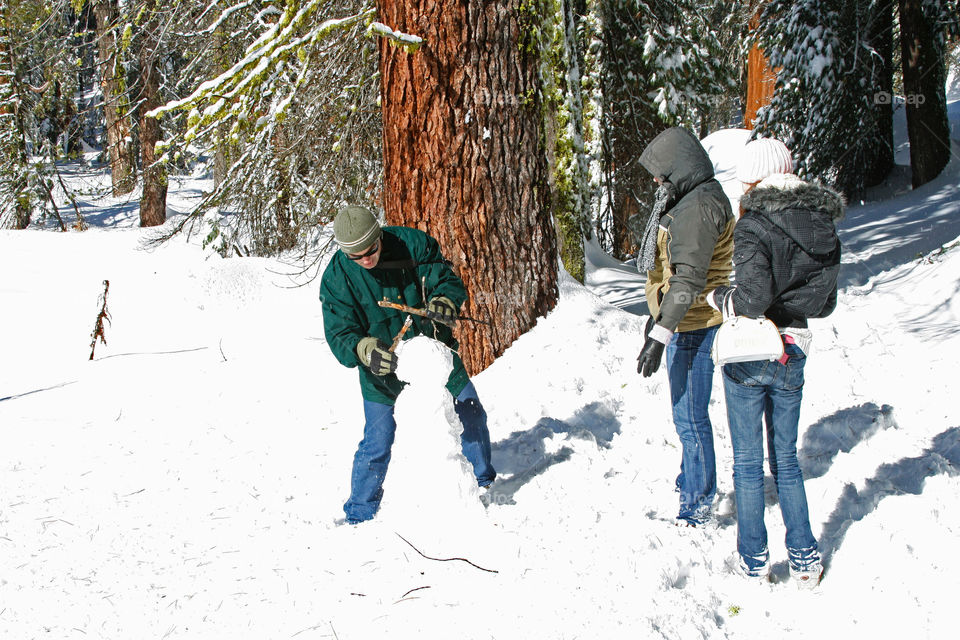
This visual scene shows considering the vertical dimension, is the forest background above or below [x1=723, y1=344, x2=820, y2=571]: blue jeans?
above

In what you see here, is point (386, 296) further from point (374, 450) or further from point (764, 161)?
point (764, 161)

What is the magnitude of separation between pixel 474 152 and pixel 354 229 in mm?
1987

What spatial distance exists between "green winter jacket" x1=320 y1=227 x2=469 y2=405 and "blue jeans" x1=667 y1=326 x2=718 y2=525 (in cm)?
114

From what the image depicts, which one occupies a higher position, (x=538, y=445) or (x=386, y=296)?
(x=386, y=296)

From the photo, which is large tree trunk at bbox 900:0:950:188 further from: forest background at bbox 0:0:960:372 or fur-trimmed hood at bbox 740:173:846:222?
fur-trimmed hood at bbox 740:173:846:222

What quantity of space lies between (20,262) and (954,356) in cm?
1015

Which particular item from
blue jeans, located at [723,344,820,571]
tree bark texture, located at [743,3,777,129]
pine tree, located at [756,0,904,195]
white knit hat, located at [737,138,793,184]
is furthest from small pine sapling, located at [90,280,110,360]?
tree bark texture, located at [743,3,777,129]

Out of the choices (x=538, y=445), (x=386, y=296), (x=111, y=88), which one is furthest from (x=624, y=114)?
(x=111, y=88)

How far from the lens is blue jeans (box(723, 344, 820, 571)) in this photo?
289 cm

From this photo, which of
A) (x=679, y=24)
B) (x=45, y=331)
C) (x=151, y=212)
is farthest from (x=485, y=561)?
(x=151, y=212)

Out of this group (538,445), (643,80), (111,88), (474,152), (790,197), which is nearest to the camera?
(790,197)

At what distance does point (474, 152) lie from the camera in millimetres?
5094

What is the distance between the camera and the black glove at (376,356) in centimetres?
335

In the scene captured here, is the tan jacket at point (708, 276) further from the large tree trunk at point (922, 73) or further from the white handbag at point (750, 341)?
the large tree trunk at point (922, 73)
